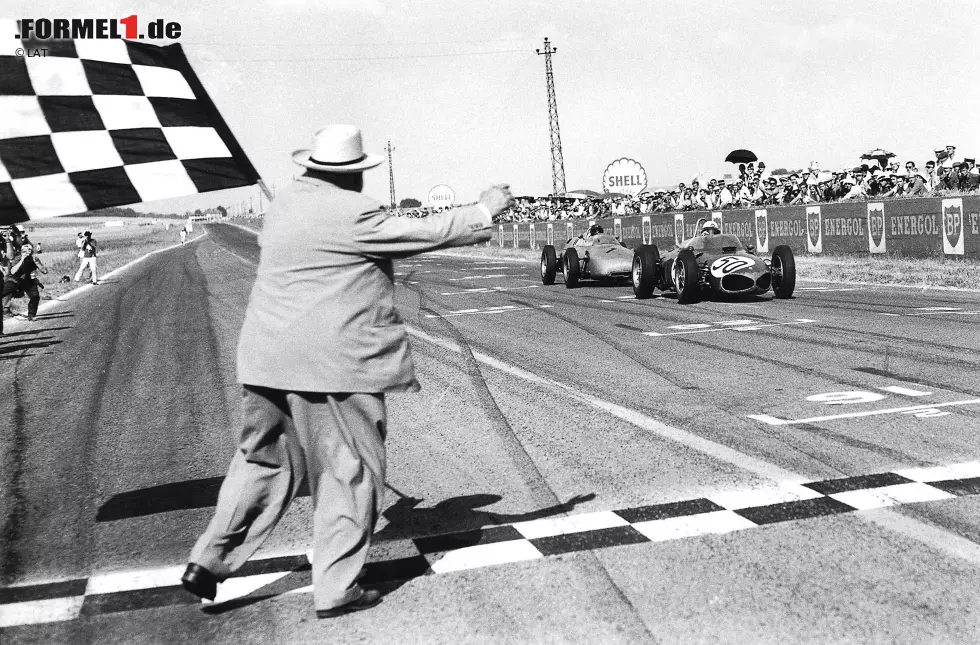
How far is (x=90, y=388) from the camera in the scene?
9.45 meters

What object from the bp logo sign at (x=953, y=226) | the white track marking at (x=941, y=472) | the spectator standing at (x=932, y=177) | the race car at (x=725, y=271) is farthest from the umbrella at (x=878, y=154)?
the white track marking at (x=941, y=472)

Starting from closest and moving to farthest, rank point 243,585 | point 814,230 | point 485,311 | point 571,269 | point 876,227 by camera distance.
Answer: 1. point 243,585
2. point 485,311
3. point 571,269
4. point 876,227
5. point 814,230

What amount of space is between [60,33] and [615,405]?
438cm

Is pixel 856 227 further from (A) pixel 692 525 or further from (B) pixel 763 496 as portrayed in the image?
(A) pixel 692 525

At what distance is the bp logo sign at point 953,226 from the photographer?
1836cm

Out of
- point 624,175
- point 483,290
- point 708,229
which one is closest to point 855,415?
point 708,229

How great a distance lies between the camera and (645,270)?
16.3 meters

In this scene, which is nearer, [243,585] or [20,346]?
[243,585]

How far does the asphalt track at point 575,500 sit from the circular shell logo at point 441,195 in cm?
5514

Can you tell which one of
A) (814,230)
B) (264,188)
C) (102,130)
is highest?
(102,130)

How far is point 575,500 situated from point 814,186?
24.1 m

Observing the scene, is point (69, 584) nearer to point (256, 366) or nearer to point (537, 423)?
point (256, 366)

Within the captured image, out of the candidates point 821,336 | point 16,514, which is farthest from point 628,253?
point 16,514

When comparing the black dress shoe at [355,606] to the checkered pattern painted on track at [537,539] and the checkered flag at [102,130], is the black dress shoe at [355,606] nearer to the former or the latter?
the checkered pattern painted on track at [537,539]
